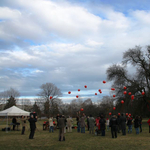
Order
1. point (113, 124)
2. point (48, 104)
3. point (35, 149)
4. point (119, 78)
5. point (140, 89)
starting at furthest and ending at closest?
1. point (48, 104)
2. point (119, 78)
3. point (140, 89)
4. point (113, 124)
5. point (35, 149)

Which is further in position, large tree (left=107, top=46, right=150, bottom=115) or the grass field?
large tree (left=107, top=46, right=150, bottom=115)

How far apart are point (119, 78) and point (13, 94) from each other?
148 feet

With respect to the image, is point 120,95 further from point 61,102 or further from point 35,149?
point 61,102

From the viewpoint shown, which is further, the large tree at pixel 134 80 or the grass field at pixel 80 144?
the large tree at pixel 134 80

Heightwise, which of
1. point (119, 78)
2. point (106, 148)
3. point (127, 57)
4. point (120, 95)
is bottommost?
point (106, 148)

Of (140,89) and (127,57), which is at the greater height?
(127,57)

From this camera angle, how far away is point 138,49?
31484 millimetres

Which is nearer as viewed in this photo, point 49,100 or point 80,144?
point 80,144

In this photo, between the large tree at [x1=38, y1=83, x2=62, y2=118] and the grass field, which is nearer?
the grass field

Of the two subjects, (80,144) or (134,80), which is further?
(134,80)

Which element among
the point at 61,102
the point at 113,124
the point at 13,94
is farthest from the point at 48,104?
the point at 113,124

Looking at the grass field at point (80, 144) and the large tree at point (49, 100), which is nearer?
the grass field at point (80, 144)

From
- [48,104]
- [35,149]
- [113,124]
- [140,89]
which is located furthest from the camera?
[48,104]

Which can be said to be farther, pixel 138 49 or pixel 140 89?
pixel 138 49
